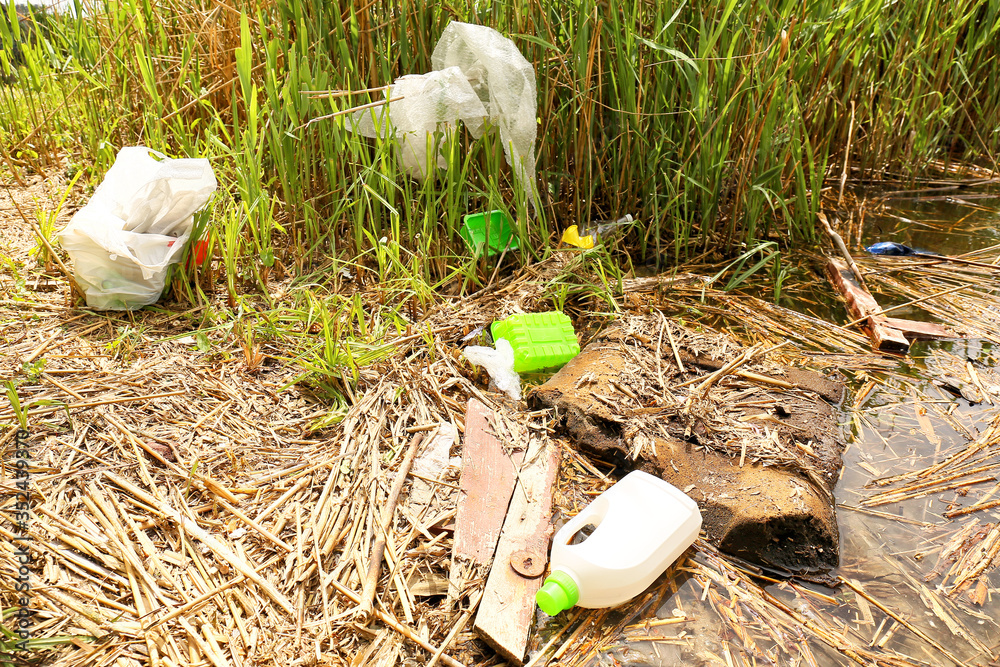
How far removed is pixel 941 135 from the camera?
3.60m

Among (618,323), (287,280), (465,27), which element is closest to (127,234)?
(287,280)

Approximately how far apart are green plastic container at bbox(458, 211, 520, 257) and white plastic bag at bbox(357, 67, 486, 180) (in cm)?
27

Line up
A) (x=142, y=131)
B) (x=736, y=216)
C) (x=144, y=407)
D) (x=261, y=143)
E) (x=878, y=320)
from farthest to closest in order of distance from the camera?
(x=142, y=131) < (x=736, y=216) < (x=261, y=143) < (x=878, y=320) < (x=144, y=407)

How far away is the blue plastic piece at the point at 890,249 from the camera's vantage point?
2.78 metres

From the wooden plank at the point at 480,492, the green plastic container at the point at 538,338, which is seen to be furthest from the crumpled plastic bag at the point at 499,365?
the wooden plank at the point at 480,492

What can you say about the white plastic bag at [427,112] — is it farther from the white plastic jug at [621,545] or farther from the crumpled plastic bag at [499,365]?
the white plastic jug at [621,545]

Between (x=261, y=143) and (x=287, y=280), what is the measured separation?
539 mm

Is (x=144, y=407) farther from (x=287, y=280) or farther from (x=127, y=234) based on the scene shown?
(x=287, y=280)

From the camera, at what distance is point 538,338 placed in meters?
2.03

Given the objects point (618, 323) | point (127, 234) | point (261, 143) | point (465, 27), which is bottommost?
point (618, 323)

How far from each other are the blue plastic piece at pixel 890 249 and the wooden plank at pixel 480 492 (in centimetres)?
207

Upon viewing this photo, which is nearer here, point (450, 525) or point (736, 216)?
point (450, 525)

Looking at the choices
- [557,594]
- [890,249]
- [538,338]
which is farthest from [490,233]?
[890,249]

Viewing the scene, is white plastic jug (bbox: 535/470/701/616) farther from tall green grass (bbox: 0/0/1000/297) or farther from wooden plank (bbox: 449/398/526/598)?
tall green grass (bbox: 0/0/1000/297)
